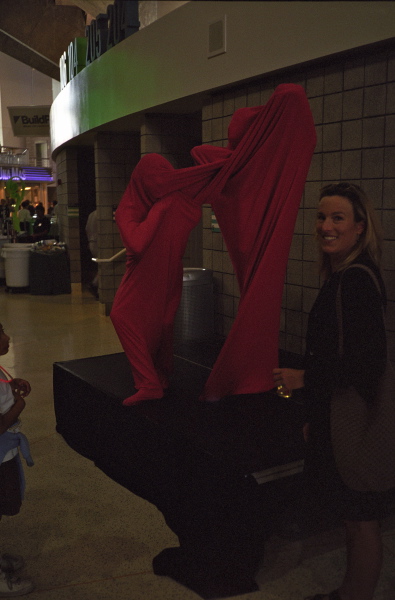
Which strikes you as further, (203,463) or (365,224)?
(203,463)

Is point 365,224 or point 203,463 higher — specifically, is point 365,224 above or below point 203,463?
above

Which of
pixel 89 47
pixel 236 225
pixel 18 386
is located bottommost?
pixel 18 386

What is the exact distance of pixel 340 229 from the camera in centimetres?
168

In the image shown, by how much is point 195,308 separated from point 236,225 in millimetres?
1625

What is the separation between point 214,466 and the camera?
6.81 feet

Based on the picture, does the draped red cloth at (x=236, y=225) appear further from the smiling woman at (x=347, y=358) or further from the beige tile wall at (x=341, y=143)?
the smiling woman at (x=347, y=358)

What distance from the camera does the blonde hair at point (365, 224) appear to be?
1.63 meters

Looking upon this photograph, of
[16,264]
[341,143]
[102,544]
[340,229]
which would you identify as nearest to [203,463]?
[102,544]

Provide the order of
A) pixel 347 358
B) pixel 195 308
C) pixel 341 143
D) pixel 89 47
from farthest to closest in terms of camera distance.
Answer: pixel 89 47 < pixel 195 308 < pixel 341 143 < pixel 347 358

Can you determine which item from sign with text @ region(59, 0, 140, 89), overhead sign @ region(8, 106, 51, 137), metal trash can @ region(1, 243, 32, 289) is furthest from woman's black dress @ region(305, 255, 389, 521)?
overhead sign @ region(8, 106, 51, 137)

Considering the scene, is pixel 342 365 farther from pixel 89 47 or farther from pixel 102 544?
pixel 89 47

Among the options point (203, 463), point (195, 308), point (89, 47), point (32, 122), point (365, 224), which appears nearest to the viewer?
point (365, 224)

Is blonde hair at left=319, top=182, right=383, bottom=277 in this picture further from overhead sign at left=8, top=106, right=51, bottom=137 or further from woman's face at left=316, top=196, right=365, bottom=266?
overhead sign at left=8, top=106, right=51, bottom=137

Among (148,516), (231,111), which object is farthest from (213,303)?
(148,516)
